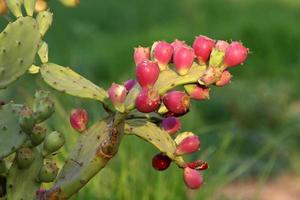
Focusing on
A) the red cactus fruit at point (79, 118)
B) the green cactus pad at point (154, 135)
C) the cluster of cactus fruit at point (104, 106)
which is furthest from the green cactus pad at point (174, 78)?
the red cactus fruit at point (79, 118)

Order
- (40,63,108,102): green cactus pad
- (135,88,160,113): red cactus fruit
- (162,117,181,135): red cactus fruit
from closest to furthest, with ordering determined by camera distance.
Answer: (135,88,160,113): red cactus fruit, (40,63,108,102): green cactus pad, (162,117,181,135): red cactus fruit

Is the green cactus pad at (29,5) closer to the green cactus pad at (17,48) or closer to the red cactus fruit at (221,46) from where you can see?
the green cactus pad at (17,48)

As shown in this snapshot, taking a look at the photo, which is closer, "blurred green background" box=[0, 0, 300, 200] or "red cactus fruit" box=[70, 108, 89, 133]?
"red cactus fruit" box=[70, 108, 89, 133]

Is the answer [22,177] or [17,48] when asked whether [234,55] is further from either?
[22,177]

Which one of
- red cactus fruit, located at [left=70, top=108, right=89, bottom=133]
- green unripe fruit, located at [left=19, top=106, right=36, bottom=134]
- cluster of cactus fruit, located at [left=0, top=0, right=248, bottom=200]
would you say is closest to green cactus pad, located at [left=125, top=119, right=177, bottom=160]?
cluster of cactus fruit, located at [left=0, top=0, right=248, bottom=200]

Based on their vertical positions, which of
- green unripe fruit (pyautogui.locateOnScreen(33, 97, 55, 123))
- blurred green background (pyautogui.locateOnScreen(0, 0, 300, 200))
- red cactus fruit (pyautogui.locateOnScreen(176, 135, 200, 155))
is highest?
red cactus fruit (pyautogui.locateOnScreen(176, 135, 200, 155))

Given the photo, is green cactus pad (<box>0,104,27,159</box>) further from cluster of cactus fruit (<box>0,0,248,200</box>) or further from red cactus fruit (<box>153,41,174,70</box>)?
red cactus fruit (<box>153,41,174,70</box>)

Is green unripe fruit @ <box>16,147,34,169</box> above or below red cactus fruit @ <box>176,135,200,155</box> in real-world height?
below
